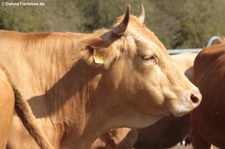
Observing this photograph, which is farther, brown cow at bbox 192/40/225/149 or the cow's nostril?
brown cow at bbox 192/40/225/149

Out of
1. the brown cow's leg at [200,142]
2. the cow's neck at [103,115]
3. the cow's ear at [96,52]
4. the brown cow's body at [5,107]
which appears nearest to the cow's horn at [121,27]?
the cow's ear at [96,52]

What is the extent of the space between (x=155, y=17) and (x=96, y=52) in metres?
27.4

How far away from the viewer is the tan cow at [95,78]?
543 cm

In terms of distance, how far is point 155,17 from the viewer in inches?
1283

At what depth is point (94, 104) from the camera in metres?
5.59

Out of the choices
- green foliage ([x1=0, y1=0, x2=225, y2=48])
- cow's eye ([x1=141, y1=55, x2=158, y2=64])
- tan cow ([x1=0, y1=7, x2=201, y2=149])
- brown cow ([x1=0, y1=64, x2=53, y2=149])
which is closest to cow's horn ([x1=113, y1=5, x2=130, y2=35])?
tan cow ([x1=0, y1=7, x2=201, y2=149])

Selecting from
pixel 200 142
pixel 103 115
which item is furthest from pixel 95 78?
pixel 200 142

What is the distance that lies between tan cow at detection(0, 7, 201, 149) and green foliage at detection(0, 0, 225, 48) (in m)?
20.9

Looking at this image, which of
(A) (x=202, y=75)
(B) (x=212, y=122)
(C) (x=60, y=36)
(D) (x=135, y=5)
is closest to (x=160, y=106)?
(C) (x=60, y=36)

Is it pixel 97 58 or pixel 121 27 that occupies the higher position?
pixel 121 27

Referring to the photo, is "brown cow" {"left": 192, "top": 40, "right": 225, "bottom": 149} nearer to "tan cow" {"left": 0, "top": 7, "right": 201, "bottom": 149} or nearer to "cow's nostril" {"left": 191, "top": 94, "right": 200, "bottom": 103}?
"cow's nostril" {"left": 191, "top": 94, "right": 200, "bottom": 103}

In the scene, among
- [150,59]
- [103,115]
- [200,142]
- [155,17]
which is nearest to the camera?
[150,59]

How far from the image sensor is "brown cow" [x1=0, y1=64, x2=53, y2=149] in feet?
11.7

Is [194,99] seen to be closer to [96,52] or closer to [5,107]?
[96,52]
